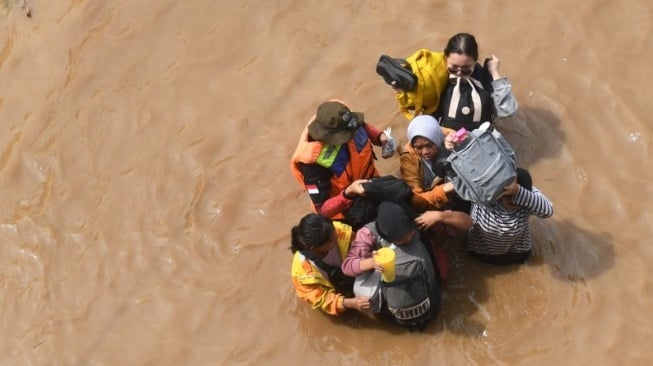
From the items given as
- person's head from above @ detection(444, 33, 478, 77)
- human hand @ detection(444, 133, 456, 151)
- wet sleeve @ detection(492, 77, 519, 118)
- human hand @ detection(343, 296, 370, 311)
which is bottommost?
human hand @ detection(343, 296, 370, 311)

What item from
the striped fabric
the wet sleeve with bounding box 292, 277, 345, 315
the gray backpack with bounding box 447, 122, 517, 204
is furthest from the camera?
the wet sleeve with bounding box 292, 277, 345, 315

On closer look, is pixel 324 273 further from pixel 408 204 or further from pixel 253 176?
pixel 253 176

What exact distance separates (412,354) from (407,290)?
1.77 feet

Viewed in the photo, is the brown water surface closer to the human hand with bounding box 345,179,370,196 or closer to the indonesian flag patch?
the indonesian flag patch

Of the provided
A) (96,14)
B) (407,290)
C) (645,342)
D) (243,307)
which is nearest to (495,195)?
(407,290)

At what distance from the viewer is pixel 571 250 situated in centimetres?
483

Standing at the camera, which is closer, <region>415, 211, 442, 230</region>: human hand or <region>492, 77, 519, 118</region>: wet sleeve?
<region>415, 211, 442, 230</region>: human hand

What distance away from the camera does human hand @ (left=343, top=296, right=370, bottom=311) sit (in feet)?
14.4

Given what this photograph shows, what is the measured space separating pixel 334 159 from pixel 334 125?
24cm

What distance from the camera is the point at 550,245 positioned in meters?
4.88

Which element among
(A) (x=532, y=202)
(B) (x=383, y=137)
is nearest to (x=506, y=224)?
(A) (x=532, y=202)

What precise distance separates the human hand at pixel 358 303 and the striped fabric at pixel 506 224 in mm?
839

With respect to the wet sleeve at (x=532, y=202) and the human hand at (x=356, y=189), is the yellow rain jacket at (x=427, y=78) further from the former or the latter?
the wet sleeve at (x=532, y=202)

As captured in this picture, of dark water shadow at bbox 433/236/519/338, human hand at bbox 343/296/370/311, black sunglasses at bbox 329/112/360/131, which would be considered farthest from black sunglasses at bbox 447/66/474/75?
human hand at bbox 343/296/370/311
